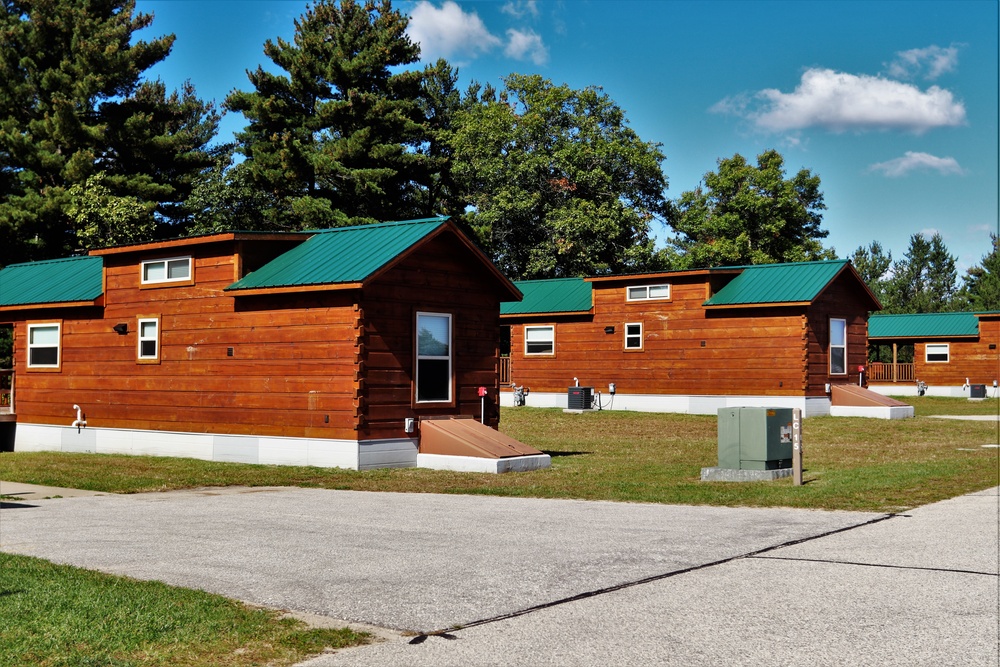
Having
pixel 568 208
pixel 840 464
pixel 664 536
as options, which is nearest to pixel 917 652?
pixel 664 536

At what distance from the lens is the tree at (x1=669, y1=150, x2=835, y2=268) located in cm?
6397

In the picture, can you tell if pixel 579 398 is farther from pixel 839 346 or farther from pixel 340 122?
pixel 340 122

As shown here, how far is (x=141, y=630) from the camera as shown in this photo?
6.98 metres

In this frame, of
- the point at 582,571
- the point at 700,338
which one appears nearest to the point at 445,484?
the point at 582,571

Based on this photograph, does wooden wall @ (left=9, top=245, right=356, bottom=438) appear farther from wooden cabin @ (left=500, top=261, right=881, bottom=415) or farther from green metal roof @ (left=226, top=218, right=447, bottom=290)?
wooden cabin @ (left=500, top=261, right=881, bottom=415)

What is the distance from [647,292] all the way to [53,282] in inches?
784

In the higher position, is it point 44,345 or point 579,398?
point 44,345

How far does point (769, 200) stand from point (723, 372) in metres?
31.2

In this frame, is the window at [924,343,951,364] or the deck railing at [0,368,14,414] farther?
the window at [924,343,951,364]

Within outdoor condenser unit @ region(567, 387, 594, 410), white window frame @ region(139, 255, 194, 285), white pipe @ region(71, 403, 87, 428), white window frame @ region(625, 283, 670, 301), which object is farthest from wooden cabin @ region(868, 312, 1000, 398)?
white pipe @ region(71, 403, 87, 428)

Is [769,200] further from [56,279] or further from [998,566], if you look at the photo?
[998,566]

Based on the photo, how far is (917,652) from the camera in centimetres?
649

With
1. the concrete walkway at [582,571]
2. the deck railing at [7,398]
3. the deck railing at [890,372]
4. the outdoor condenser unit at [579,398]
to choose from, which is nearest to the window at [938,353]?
the deck railing at [890,372]

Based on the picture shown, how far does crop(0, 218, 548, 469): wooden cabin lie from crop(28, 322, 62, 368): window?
0.07 meters
